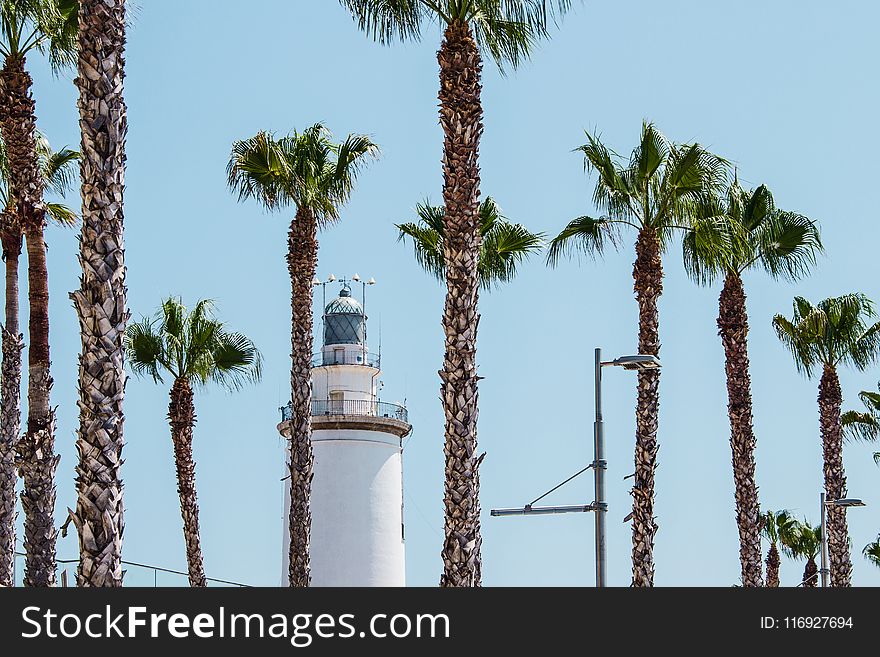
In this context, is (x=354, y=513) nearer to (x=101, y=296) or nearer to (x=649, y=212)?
(x=649, y=212)

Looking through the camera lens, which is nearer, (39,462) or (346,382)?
(39,462)

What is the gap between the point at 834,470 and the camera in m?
39.6

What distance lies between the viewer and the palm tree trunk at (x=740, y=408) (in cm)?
3188

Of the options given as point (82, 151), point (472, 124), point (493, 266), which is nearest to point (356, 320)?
point (493, 266)

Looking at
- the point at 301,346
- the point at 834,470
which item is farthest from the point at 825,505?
the point at 301,346


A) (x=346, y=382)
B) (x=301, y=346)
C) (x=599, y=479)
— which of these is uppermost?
(x=346, y=382)

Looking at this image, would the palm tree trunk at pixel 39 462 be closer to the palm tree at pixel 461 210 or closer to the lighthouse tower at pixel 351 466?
the palm tree at pixel 461 210

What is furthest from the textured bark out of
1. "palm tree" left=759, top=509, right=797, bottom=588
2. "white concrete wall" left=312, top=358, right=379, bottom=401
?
"white concrete wall" left=312, top=358, right=379, bottom=401

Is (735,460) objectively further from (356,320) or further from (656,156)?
(356,320)

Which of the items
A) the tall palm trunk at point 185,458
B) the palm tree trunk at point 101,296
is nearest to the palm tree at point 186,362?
the tall palm trunk at point 185,458

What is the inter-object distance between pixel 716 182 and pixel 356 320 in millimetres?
17950

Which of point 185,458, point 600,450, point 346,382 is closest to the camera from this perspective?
point 600,450

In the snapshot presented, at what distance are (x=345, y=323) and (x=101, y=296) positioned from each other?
30.2 metres
